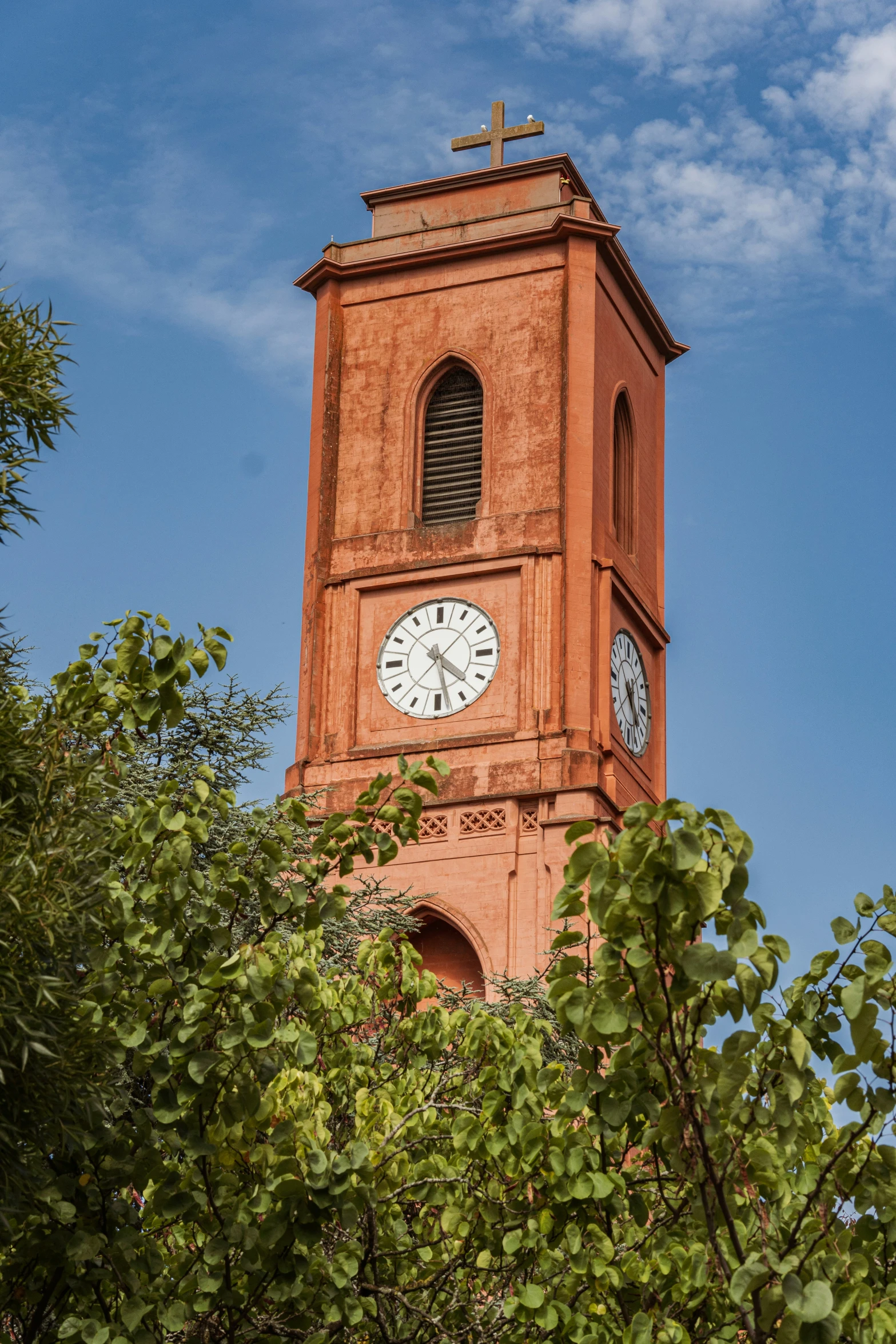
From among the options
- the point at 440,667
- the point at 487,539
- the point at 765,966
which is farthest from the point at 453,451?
the point at 765,966

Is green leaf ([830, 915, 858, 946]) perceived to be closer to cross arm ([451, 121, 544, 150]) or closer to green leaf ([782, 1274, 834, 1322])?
green leaf ([782, 1274, 834, 1322])

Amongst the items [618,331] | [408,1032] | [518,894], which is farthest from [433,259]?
[408,1032]

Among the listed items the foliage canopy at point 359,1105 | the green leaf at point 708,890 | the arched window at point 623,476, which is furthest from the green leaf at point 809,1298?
the arched window at point 623,476

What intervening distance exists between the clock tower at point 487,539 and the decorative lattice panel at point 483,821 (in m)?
0.03

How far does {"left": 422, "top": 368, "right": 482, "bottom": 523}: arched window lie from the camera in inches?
1262

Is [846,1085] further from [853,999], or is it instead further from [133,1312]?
[133,1312]

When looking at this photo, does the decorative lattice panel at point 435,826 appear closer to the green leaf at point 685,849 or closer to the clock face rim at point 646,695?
the clock face rim at point 646,695

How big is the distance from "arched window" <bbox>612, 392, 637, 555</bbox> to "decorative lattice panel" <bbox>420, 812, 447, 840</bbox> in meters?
5.48

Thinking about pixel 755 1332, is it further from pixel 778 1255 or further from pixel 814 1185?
pixel 814 1185

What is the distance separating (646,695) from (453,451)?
14.3ft

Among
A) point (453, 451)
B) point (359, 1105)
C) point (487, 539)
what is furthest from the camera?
point (453, 451)

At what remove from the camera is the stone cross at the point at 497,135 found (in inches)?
1380

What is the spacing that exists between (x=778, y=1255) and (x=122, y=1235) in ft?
7.95

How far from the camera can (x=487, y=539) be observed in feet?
103
